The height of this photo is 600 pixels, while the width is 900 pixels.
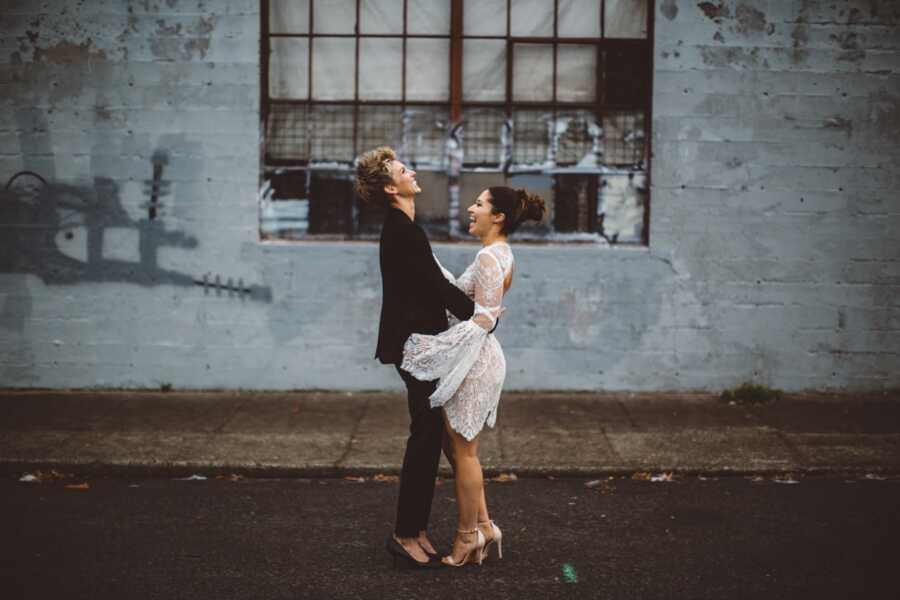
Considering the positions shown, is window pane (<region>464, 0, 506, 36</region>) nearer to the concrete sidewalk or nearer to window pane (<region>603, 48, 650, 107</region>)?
window pane (<region>603, 48, 650, 107</region>)

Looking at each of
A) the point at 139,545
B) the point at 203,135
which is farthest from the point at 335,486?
the point at 203,135

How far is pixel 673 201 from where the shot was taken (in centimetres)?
855

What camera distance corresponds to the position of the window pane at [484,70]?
28.4 ft

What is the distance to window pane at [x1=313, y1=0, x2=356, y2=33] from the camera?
28.2 ft

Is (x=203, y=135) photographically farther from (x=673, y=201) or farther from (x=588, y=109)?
(x=673, y=201)

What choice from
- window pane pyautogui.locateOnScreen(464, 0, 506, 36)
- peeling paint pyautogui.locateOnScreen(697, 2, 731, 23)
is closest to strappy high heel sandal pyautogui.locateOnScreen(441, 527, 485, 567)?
window pane pyautogui.locateOnScreen(464, 0, 506, 36)

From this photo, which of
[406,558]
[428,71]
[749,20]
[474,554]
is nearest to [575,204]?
[428,71]

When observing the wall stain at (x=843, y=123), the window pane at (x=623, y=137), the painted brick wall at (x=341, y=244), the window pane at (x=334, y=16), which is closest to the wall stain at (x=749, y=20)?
the painted brick wall at (x=341, y=244)

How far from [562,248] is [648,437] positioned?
7.03 feet

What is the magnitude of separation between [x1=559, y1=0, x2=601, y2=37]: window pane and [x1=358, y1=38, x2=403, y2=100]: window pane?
149 centimetres

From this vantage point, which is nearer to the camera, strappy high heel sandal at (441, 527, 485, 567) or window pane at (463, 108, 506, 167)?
strappy high heel sandal at (441, 527, 485, 567)

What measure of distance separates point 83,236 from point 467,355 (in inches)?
210

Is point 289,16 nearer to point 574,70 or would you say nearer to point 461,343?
point 574,70

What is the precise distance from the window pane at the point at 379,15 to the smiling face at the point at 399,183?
4.37 meters
